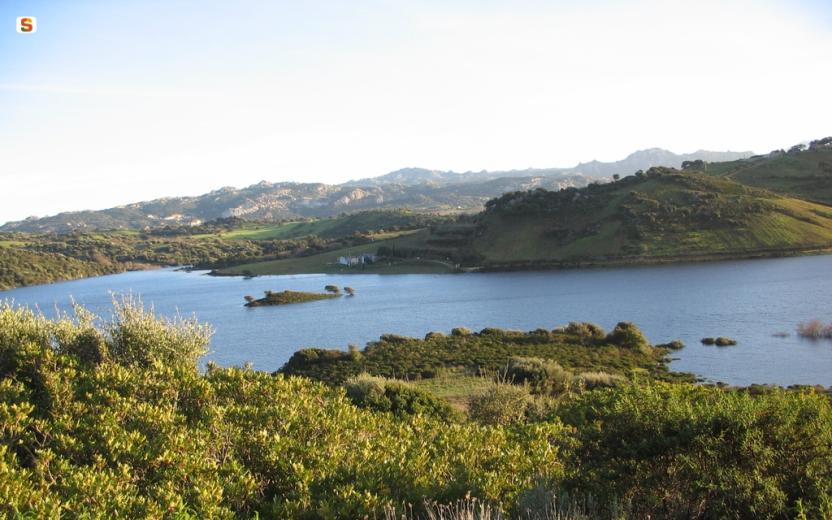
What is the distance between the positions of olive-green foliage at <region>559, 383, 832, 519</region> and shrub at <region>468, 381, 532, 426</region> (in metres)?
15.1

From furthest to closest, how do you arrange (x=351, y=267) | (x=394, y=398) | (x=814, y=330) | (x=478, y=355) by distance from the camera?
(x=351, y=267), (x=814, y=330), (x=478, y=355), (x=394, y=398)

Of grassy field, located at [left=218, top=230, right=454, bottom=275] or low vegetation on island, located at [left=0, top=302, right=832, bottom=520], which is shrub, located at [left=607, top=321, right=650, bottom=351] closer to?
low vegetation on island, located at [left=0, top=302, right=832, bottom=520]

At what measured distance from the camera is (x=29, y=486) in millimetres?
9148

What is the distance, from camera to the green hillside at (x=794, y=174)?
136875mm

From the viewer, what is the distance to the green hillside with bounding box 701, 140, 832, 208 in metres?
137

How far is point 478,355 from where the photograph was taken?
52.4 metres

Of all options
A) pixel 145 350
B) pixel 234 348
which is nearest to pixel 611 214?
pixel 234 348

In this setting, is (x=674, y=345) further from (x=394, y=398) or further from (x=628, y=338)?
(x=394, y=398)

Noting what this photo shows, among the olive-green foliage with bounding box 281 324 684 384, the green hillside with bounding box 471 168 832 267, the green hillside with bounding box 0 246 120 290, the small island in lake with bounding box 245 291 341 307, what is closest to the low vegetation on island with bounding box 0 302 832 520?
the olive-green foliage with bounding box 281 324 684 384

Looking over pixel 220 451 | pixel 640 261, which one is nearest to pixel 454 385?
pixel 220 451

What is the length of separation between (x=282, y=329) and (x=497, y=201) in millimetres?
82958

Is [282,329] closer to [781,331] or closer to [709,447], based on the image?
[781,331]

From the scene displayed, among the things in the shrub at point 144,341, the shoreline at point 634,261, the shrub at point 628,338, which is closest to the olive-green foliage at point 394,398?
the shrub at point 144,341

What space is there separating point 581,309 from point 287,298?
48161mm
